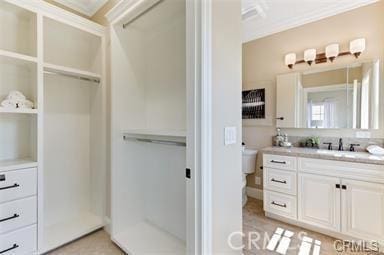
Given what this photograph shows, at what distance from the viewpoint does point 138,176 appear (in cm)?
234

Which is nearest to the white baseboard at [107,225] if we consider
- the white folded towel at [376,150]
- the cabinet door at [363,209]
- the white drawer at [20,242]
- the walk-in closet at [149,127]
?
the walk-in closet at [149,127]

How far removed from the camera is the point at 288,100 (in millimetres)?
2926

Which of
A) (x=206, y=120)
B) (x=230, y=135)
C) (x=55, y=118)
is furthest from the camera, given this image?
(x=55, y=118)

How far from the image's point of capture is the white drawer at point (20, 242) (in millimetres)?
1641

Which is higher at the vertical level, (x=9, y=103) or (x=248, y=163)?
(x=9, y=103)

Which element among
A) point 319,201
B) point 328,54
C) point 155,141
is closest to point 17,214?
point 155,141

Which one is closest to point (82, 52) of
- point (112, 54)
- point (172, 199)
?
point (112, 54)

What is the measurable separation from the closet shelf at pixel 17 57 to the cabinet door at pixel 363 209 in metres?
3.23

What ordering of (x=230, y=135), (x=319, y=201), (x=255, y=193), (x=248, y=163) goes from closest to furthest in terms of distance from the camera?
(x=230, y=135) < (x=319, y=201) < (x=248, y=163) < (x=255, y=193)

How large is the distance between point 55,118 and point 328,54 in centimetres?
346

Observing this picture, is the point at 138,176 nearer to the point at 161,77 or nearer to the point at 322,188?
the point at 161,77

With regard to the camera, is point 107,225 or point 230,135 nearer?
point 230,135

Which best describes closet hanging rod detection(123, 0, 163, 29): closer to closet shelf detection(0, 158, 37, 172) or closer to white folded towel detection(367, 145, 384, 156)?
closet shelf detection(0, 158, 37, 172)

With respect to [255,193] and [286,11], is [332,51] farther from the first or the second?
[255,193]
